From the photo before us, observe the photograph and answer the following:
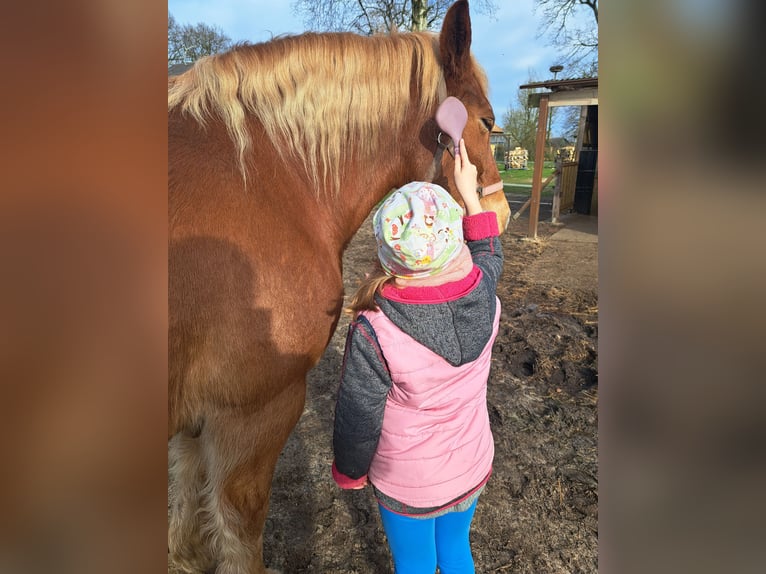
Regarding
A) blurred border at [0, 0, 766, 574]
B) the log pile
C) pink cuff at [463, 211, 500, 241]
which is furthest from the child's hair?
the log pile

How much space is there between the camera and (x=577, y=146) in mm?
12258

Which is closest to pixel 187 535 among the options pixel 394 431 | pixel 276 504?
pixel 276 504

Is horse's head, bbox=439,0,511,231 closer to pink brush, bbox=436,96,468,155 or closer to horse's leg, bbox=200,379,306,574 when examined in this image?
pink brush, bbox=436,96,468,155

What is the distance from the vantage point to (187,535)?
2092 mm

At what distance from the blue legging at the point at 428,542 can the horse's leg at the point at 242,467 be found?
0.46 meters

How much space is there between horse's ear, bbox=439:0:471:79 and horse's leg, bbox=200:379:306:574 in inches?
57.5

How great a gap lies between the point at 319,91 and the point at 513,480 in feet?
7.49

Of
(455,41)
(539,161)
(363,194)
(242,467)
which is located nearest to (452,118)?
(455,41)
